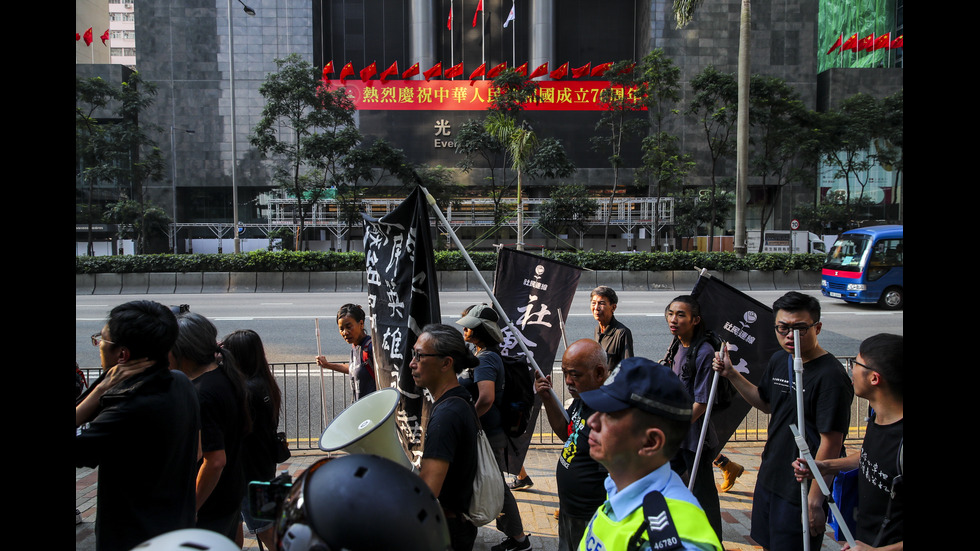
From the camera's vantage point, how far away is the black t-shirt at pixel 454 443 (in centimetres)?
280

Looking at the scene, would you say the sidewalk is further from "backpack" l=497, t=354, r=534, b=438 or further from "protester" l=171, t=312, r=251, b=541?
"protester" l=171, t=312, r=251, b=541

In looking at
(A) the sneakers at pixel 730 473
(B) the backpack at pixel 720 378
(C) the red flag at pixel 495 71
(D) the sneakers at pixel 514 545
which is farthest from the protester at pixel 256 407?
(C) the red flag at pixel 495 71

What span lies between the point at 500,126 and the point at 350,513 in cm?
2211

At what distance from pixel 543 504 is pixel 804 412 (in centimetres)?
244

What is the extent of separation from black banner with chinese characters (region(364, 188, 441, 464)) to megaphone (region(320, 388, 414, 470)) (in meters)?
0.83

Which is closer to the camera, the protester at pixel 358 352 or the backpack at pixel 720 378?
the backpack at pixel 720 378

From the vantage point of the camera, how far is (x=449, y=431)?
2832 millimetres

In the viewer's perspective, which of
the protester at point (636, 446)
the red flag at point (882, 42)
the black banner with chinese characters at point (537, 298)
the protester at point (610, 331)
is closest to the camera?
the protester at point (636, 446)

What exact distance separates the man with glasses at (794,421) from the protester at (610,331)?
4.29ft

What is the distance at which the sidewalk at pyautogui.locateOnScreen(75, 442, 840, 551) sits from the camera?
4465 millimetres

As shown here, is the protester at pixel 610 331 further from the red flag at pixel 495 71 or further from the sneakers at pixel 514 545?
the red flag at pixel 495 71

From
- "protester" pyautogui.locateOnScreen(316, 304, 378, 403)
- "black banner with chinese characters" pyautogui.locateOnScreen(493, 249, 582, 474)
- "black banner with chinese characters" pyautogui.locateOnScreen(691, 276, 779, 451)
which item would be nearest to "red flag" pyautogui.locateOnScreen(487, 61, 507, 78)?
"black banner with chinese characters" pyautogui.locateOnScreen(493, 249, 582, 474)

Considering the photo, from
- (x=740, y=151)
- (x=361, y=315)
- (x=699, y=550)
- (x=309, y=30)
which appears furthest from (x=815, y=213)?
(x=699, y=550)
